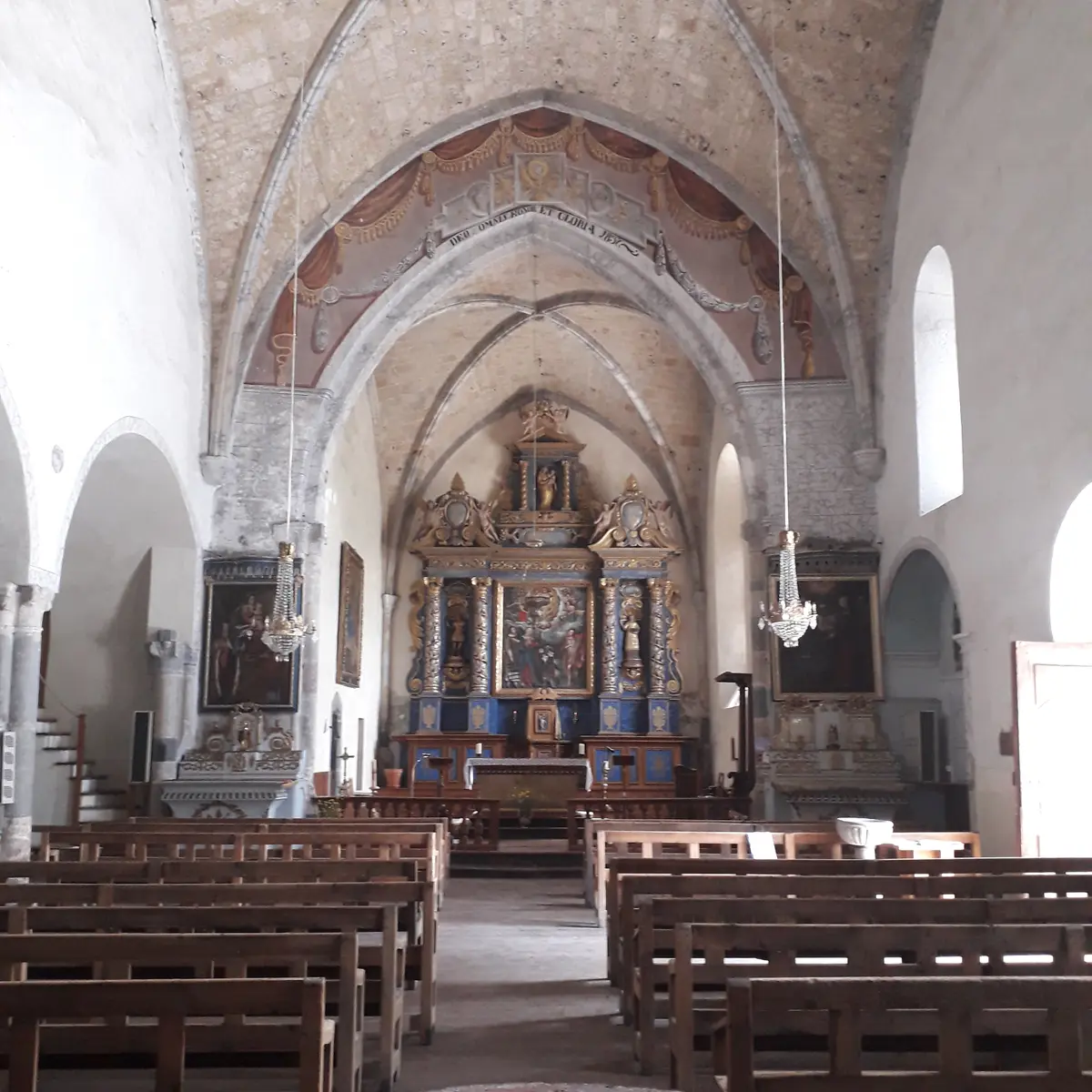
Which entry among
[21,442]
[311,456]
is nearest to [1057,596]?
[21,442]

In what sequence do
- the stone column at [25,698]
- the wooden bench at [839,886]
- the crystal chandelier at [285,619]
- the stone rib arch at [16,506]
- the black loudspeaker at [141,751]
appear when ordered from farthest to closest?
the black loudspeaker at [141,751]
the crystal chandelier at [285,619]
the stone column at [25,698]
the stone rib arch at [16,506]
the wooden bench at [839,886]

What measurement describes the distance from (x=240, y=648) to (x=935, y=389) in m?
9.07

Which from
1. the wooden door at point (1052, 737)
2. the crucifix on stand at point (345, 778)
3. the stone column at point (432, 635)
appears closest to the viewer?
the wooden door at point (1052, 737)

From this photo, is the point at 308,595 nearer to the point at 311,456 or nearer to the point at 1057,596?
the point at 311,456

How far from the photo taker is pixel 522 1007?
21.0ft

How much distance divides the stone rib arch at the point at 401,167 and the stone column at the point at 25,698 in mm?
5299

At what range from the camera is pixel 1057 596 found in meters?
9.77

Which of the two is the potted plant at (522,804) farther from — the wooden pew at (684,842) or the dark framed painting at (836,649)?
the wooden pew at (684,842)

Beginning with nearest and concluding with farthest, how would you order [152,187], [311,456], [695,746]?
[152,187] → [311,456] → [695,746]

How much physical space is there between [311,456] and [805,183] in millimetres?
7264

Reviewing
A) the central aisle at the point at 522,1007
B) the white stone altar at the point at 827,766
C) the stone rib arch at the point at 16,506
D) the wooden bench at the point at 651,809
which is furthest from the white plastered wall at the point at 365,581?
the central aisle at the point at 522,1007

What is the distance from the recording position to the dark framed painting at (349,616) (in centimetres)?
1842

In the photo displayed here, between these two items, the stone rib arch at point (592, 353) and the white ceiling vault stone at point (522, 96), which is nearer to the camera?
the white ceiling vault stone at point (522, 96)

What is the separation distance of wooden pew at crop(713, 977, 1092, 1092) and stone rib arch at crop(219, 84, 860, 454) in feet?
42.2
